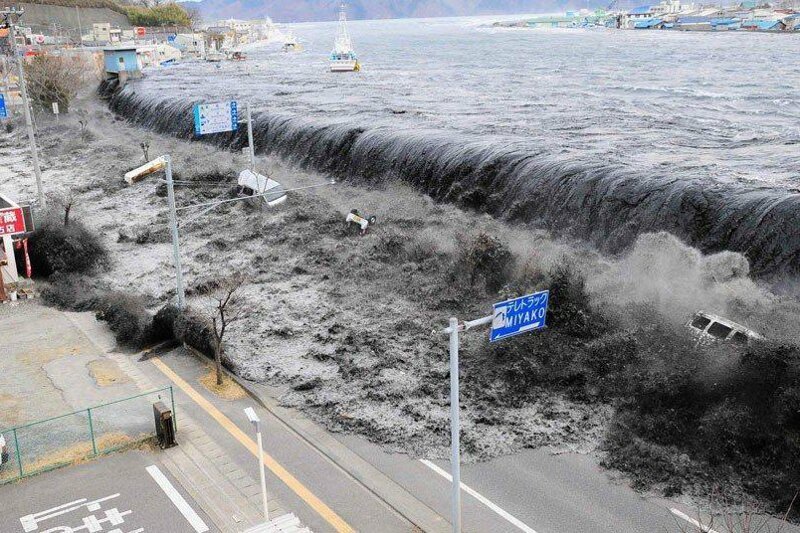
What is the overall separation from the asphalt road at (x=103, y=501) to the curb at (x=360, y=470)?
4053 mm

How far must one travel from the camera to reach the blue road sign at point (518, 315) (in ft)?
44.1

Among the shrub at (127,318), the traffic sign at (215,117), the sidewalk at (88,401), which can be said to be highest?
the traffic sign at (215,117)

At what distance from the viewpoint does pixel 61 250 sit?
3606cm

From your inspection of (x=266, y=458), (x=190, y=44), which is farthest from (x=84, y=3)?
(x=266, y=458)

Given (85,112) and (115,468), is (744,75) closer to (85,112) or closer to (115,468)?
(85,112)

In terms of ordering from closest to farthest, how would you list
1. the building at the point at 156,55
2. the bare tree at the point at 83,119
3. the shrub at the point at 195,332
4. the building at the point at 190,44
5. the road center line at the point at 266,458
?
the road center line at the point at 266,458 < the shrub at the point at 195,332 < the bare tree at the point at 83,119 < the building at the point at 156,55 < the building at the point at 190,44

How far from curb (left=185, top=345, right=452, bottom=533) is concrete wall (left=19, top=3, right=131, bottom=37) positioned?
124 meters

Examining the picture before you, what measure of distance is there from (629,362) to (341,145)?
3245 centimetres

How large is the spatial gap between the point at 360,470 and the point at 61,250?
23232mm

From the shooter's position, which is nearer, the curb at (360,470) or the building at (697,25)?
the curb at (360,470)

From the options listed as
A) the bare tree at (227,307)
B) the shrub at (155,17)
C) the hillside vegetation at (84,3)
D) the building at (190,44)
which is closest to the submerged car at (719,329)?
the bare tree at (227,307)

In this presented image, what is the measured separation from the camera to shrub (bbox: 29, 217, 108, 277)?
35.5 m

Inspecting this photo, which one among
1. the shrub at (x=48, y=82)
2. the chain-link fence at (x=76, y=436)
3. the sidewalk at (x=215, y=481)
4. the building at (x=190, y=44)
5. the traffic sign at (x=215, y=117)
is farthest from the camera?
the building at (x=190, y=44)

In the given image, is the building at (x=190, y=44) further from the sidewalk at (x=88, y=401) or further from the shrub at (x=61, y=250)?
the sidewalk at (x=88, y=401)
